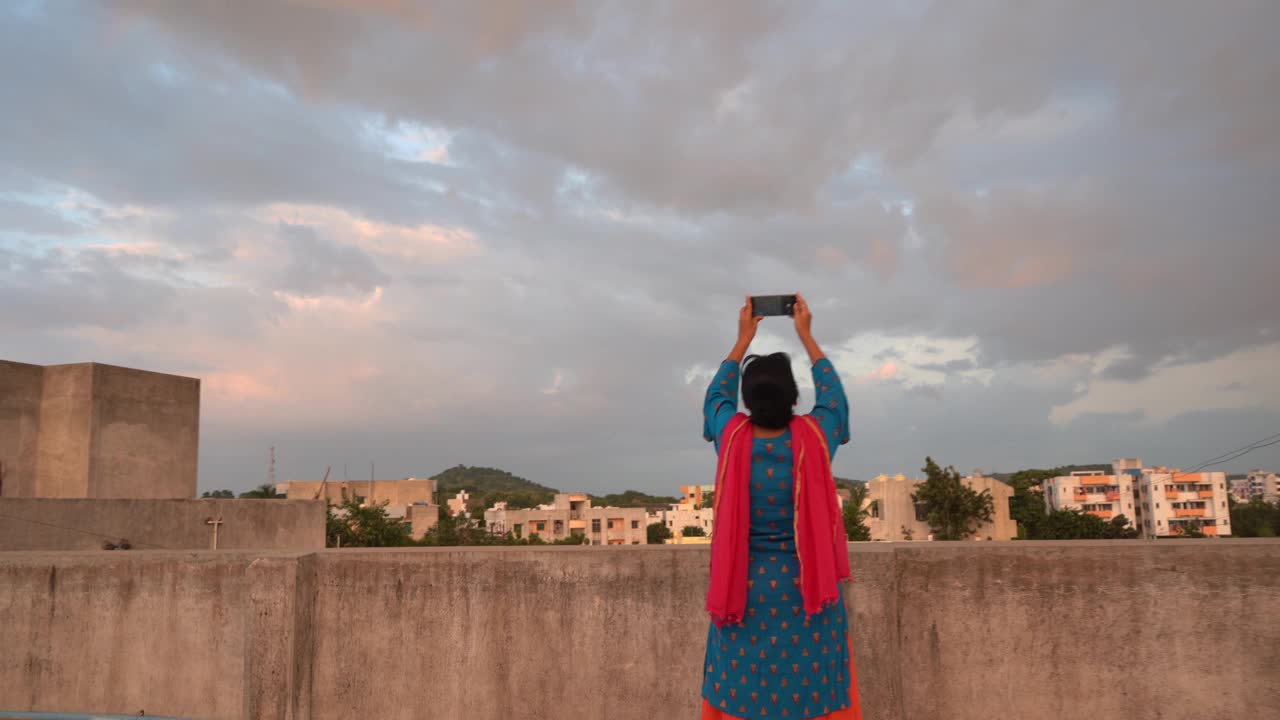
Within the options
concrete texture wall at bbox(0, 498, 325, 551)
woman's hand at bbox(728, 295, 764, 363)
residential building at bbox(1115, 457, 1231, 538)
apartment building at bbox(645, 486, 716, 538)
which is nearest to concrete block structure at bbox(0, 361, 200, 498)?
concrete texture wall at bbox(0, 498, 325, 551)

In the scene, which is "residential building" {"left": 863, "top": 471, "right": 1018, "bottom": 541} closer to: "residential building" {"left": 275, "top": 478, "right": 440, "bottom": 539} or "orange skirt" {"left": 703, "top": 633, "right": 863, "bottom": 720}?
"residential building" {"left": 275, "top": 478, "right": 440, "bottom": 539}

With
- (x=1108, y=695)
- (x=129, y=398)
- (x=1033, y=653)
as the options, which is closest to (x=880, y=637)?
(x=1033, y=653)

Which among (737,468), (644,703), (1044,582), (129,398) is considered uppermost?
(129,398)

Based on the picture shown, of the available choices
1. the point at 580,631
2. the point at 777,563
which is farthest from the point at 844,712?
the point at 580,631

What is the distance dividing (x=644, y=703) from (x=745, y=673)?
1628mm

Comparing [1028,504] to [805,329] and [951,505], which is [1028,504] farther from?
[805,329]

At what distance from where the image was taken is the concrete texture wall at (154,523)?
13602 millimetres

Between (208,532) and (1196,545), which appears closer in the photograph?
(1196,545)

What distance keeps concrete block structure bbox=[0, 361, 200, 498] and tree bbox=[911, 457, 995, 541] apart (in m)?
65.2

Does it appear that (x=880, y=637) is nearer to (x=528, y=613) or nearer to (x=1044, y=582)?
(x=1044, y=582)

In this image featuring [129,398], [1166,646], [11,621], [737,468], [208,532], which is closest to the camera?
[737,468]

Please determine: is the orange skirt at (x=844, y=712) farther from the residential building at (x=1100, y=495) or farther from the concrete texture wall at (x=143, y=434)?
the residential building at (x=1100, y=495)

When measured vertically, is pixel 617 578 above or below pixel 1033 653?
above

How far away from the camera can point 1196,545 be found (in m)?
4.11
